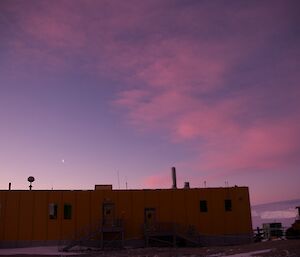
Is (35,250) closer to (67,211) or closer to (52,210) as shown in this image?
(52,210)

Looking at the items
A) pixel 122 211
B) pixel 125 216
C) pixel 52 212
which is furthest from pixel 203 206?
pixel 52 212

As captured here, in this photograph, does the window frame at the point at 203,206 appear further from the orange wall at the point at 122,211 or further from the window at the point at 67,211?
the window at the point at 67,211

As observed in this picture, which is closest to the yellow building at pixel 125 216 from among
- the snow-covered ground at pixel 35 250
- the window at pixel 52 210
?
the window at pixel 52 210

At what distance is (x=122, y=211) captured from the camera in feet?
140

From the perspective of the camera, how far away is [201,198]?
4369 cm

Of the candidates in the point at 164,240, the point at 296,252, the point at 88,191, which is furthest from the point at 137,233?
the point at 296,252

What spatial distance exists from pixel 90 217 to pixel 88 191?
2.50 m

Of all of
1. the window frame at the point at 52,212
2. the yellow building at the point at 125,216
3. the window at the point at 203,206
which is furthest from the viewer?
the window at the point at 203,206

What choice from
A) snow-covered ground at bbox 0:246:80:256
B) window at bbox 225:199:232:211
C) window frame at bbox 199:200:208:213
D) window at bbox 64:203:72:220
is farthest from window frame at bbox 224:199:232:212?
snow-covered ground at bbox 0:246:80:256

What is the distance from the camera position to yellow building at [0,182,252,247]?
135ft

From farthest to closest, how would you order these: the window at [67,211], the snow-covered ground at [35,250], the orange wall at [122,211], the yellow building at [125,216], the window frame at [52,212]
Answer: the window at [67,211] < the window frame at [52,212] < the orange wall at [122,211] < the yellow building at [125,216] < the snow-covered ground at [35,250]

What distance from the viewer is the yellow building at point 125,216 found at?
135ft

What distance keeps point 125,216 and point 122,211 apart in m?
0.56

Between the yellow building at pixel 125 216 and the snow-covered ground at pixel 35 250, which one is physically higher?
the yellow building at pixel 125 216
